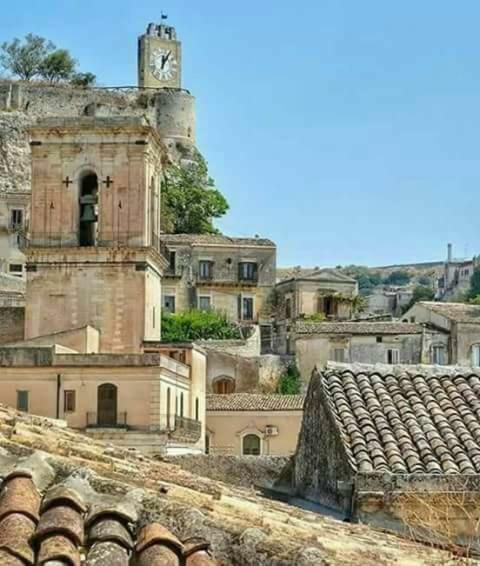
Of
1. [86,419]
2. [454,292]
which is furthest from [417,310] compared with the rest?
[454,292]

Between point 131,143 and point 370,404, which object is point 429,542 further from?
point 131,143

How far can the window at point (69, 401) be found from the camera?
128 ft

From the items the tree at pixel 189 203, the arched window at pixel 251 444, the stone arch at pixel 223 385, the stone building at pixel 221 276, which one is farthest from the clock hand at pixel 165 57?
the arched window at pixel 251 444

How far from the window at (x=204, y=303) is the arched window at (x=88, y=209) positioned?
116 feet

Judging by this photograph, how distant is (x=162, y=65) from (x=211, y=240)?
36.1 metres

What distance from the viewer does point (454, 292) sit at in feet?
431

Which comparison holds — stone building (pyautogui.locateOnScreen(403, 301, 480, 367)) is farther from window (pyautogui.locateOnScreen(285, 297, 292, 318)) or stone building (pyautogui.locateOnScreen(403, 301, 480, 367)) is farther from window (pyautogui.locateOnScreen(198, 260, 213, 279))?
window (pyautogui.locateOnScreen(198, 260, 213, 279))

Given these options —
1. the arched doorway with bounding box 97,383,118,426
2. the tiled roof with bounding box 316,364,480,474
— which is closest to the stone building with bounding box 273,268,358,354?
the arched doorway with bounding box 97,383,118,426

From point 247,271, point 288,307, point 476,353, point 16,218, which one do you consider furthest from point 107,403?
point 16,218

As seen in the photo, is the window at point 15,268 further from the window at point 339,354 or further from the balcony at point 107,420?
the balcony at point 107,420

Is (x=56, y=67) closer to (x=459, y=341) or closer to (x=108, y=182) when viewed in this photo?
(x=459, y=341)

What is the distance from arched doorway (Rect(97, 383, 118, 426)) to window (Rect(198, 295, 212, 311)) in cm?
4061

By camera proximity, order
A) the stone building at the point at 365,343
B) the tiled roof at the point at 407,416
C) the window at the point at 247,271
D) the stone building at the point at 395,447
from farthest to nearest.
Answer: the window at the point at 247,271 < the stone building at the point at 365,343 < the tiled roof at the point at 407,416 < the stone building at the point at 395,447

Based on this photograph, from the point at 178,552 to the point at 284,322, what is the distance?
73.6m
